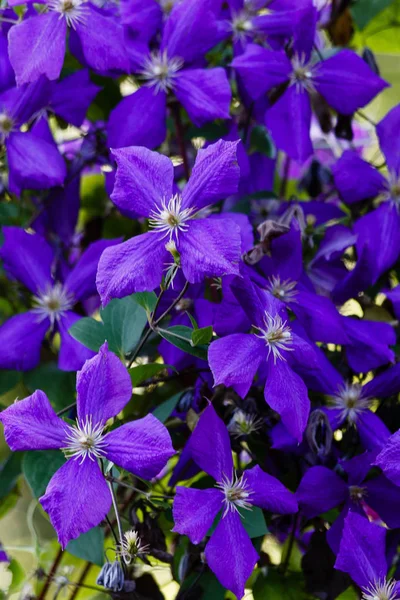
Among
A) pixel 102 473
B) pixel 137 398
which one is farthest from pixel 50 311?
pixel 102 473

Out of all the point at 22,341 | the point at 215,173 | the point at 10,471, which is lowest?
the point at 10,471

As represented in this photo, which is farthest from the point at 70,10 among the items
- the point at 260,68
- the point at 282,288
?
the point at 282,288

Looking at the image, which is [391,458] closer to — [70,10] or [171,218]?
[171,218]

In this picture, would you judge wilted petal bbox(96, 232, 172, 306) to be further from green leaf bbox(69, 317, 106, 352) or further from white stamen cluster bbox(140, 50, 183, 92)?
white stamen cluster bbox(140, 50, 183, 92)

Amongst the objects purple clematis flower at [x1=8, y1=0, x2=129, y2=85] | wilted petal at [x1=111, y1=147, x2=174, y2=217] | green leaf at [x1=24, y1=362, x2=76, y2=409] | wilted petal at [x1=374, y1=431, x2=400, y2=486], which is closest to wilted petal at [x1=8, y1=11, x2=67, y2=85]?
purple clematis flower at [x1=8, y1=0, x2=129, y2=85]

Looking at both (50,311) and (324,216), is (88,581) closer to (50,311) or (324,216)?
→ (50,311)
